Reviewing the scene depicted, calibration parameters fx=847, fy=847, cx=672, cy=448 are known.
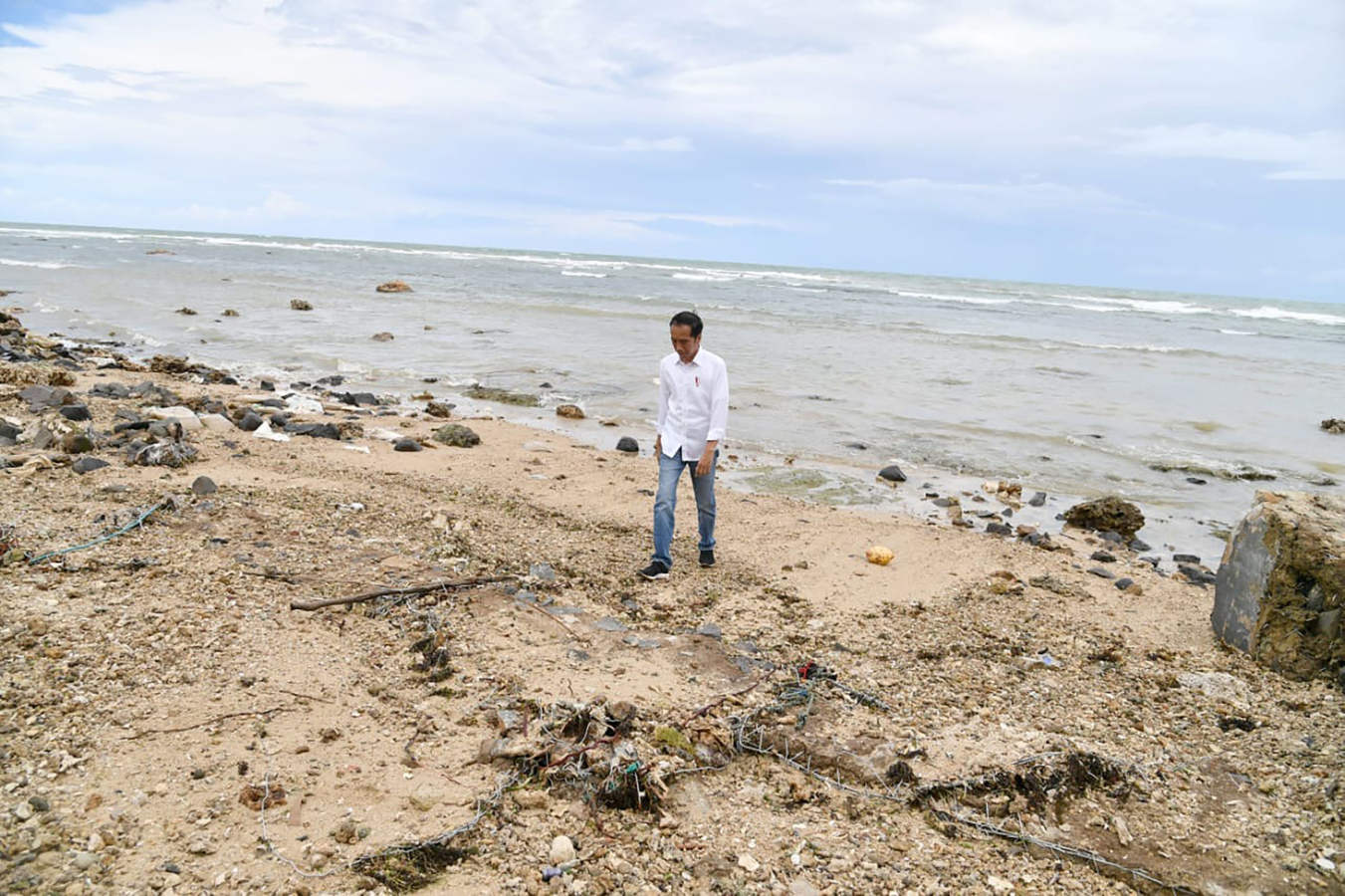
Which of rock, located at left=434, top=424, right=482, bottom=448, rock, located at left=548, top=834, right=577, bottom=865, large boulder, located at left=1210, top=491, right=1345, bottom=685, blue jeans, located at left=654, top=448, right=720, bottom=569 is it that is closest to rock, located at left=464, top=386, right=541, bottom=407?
rock, located at left=434, top=424, right=482, bottom=448

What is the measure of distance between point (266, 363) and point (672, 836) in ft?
44.0

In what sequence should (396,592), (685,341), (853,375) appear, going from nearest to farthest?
(396,592), (685,341), (853,375)

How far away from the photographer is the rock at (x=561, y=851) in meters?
2.76

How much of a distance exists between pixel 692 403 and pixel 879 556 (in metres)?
1.86

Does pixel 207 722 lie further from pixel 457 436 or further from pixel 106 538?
pixel 457 436

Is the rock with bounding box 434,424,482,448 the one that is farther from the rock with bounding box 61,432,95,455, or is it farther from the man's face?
the man's face

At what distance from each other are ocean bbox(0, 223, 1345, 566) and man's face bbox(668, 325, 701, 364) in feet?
10.4

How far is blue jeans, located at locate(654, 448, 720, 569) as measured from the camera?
212 inches

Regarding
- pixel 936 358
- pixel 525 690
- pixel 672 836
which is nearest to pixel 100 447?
pixel 525 690

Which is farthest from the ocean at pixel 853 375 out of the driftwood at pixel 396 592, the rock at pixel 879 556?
the driftwood at pixel 396 592

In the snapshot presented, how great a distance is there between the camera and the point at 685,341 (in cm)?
525

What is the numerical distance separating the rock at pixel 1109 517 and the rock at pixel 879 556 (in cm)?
257

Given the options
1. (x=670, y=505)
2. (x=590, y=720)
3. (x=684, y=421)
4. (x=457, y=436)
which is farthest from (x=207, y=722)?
(x=457, y=436)

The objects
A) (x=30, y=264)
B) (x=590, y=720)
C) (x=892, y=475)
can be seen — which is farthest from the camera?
(x=30, y=264)
